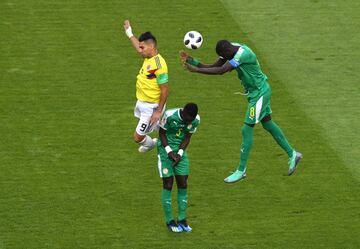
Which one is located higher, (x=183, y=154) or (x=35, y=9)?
(x=183, y=154)

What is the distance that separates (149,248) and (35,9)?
1039cm

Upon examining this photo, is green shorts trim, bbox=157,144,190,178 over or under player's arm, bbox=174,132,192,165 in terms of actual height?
under

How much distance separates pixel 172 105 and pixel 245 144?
12.3 feet

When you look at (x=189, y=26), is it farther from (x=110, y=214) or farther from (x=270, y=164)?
(x=110, y=214)

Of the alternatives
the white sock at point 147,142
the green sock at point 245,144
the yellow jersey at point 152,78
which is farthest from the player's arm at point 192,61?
the white sock at point 147,142

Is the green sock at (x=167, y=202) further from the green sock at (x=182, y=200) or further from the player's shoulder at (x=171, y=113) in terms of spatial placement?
the player's shoulder at (x=171, y=113)

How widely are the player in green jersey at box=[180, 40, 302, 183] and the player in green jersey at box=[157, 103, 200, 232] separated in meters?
0.97

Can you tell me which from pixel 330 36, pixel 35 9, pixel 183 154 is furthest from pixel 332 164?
pixel 35 9

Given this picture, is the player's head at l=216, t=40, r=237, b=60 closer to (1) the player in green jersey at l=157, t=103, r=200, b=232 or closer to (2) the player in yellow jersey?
(2) the player in yellow jersey

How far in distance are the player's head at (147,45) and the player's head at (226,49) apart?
1.13 metres

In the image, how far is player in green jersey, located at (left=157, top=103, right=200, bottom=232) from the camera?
1902 cm

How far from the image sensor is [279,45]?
86.9ft

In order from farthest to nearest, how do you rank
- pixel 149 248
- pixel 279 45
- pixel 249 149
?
pixel 279 45
pixel 249 149
pixel 149 248

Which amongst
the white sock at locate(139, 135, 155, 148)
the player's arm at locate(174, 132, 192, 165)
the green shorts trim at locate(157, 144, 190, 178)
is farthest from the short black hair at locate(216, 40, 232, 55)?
the white sock at locate(139, 135, 155, 148)
